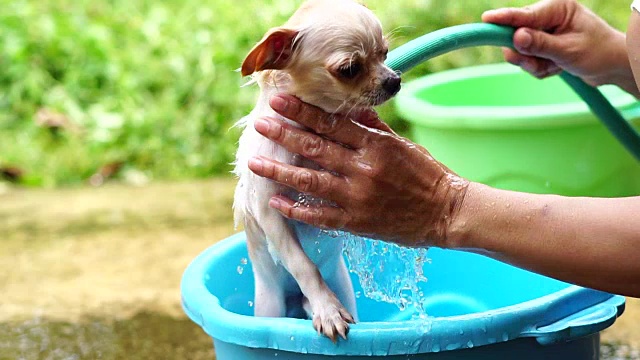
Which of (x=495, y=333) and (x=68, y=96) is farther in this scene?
(x=68, y=96)

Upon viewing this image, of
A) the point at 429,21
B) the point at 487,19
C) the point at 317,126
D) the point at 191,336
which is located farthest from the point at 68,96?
the point at 317,126

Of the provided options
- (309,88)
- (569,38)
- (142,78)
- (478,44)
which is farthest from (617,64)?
(142,78)

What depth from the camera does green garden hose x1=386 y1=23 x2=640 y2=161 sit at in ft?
7.32

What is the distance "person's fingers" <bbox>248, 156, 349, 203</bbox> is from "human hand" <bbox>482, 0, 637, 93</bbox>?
90 centimetres

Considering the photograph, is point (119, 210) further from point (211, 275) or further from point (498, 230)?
point (498, 230)

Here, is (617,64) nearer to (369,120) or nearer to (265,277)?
(369,120)

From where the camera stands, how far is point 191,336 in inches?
130

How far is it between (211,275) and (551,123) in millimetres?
1488

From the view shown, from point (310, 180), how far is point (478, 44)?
786mm

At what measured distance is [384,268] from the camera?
2.40 metres

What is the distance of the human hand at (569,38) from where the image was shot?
2516 millimetres

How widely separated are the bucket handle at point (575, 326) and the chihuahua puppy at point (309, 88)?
38 cm

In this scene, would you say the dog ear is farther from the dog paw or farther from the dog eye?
the dog paw

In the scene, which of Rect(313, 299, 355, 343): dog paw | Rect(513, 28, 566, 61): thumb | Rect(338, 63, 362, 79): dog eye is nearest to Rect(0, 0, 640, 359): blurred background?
Rect(513, 28, 566, 61): thumb
